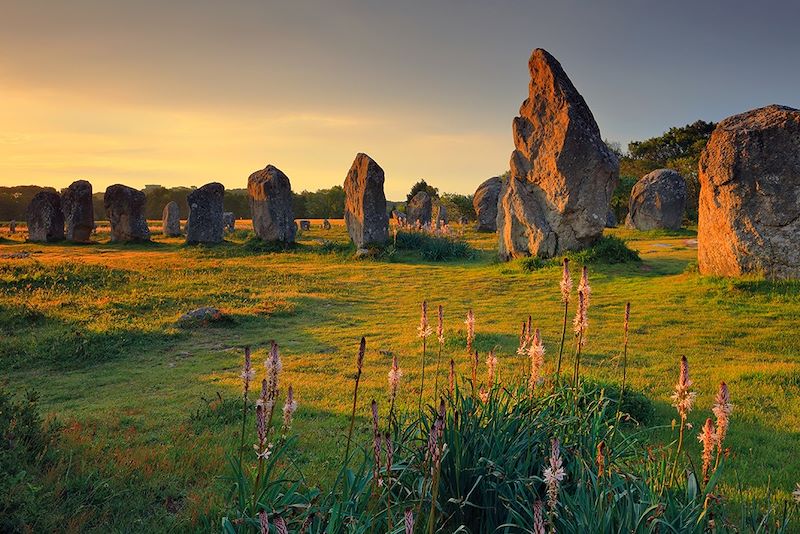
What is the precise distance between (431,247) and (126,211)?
19.3 meters

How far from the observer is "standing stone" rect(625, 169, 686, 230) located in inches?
1280

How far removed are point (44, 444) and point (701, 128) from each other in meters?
52.9

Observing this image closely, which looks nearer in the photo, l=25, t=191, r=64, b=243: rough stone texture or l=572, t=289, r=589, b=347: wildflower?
l=572, t=289, r=589, b=347: wildflower

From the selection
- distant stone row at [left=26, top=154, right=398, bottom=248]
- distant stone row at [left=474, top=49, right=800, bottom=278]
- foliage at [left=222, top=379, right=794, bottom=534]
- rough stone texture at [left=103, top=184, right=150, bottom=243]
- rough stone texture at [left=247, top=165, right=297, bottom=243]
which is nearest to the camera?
foliage at [left=222, top=379, right=794, bottom=534]

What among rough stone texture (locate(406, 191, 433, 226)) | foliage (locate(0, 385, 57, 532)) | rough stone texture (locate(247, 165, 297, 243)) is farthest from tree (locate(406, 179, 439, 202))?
foliage (locate(0, 385, 57, 532))

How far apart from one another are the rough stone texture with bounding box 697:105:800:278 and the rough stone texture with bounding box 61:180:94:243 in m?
33.3

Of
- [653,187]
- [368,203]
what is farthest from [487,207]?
[368,203]

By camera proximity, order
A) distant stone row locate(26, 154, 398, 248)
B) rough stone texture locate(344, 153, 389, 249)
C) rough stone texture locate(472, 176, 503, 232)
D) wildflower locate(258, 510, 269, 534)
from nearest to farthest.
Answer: wildflower locate(258, 510, 269, 534) → rough stone texture locate(344, 153, 389, 249) → distant stone row locate(26, 154, 398, 248) → rough stone texture locate(472, 176, 503, 232)

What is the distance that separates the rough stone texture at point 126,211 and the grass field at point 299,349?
12.9m

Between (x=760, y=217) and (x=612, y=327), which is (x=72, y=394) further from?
(x=760, y=217)

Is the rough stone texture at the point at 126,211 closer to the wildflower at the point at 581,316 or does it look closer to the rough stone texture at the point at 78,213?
the rough stone texture at the point at 78,213

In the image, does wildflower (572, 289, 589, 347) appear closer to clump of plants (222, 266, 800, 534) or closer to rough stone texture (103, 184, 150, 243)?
clump of plants (222, 266, 800, 534)

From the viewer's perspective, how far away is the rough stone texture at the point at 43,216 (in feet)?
111

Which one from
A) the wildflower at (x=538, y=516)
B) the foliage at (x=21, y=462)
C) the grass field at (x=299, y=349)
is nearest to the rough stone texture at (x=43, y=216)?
the grass field at (x=299, y=349)
